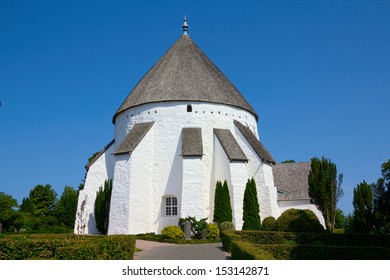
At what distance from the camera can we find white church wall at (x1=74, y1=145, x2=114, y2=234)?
29.4 meters

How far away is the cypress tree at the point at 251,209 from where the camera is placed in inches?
954

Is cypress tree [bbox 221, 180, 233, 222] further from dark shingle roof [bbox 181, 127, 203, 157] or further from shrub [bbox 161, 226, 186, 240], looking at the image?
shrub [bbox 161, 226, 186, 240]

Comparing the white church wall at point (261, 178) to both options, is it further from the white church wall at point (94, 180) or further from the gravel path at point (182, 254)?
the white church wall at point (94, 180)

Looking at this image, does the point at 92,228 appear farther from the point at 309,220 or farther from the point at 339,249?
the point at 339,249

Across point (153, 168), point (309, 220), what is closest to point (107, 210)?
point (153, 168)

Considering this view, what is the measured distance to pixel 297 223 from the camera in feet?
65.6

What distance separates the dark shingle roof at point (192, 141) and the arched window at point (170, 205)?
11.6 ft

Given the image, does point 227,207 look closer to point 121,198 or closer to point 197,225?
point 197,225

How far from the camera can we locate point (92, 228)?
95.7 feet

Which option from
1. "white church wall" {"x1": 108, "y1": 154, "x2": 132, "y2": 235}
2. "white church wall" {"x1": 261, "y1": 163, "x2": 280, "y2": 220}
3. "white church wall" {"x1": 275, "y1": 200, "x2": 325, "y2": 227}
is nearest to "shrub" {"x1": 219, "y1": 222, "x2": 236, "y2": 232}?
"white church wall" {"x1": 261, "y1": 163, "x2": 280, "y2": 220}

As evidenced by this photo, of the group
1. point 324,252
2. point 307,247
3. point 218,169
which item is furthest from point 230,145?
point 324,252

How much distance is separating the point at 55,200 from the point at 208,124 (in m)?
37.3

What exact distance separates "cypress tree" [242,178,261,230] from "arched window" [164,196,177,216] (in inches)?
188

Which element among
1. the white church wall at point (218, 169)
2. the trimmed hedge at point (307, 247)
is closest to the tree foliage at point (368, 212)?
the trimmed hedge at point (307, 247)
